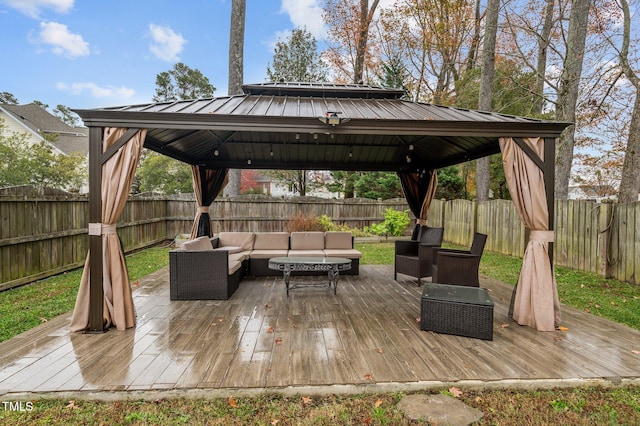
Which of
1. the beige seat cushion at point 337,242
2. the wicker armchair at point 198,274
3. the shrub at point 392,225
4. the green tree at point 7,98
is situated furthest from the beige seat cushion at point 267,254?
the green tree at point 7,98

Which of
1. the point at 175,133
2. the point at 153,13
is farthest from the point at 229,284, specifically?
the point at 153,13

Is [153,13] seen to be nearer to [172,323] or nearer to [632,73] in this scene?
[172,323]

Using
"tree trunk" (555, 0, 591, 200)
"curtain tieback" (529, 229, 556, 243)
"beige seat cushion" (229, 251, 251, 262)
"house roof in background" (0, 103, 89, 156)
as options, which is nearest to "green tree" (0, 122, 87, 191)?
"house roof in background" (0, 103, 89, 156)

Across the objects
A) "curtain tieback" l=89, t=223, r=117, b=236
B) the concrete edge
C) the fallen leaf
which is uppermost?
"curtain tieback" l=89, t=223, r=117, b=236

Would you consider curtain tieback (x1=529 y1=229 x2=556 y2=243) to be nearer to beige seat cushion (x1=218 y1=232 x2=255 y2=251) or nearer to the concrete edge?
the concrete edge

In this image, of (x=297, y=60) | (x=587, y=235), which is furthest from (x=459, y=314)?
(x=297, y=60)

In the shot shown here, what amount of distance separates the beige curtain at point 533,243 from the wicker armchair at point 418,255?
176cm

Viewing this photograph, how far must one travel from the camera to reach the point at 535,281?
3.78 metres

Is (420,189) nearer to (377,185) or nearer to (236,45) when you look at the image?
(377,185)

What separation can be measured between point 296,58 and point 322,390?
15.8 metres

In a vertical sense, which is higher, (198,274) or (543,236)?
(543,236)

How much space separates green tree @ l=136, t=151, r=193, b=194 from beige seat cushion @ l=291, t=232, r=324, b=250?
10369 millimetres

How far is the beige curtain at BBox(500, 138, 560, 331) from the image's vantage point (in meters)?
3.73

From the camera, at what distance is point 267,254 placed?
→ 245 inches
